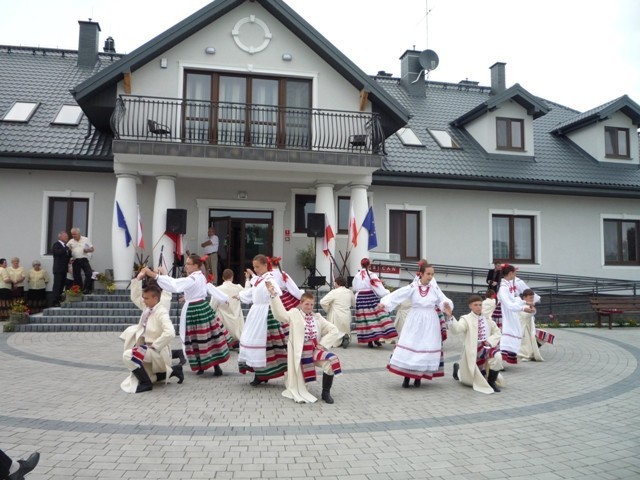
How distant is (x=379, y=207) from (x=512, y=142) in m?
6.19

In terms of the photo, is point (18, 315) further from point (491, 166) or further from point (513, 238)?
point (513, 238)

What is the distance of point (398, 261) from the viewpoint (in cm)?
1583

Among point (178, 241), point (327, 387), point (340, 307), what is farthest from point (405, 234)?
point (327, 387)

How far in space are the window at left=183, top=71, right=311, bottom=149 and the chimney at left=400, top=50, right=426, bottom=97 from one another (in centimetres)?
805

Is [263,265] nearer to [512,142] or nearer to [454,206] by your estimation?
[454,206]

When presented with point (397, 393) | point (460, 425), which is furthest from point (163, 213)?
point (460, 425)

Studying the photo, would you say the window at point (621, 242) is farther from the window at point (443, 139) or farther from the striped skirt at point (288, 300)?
the striped skirt at point (288, 300)

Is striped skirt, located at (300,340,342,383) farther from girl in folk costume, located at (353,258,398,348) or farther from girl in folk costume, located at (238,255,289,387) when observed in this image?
girl in folk costume, located at (353,258,398,348)

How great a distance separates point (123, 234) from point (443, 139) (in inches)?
466

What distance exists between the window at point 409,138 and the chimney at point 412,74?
4.07m

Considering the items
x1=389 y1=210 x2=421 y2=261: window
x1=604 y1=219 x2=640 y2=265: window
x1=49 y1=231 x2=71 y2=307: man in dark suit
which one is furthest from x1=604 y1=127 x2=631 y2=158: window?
x1=49 y1=231 x2=71 y2=307: man in dark suit

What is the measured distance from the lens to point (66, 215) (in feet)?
48.9

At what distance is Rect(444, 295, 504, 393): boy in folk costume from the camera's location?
7.08 m

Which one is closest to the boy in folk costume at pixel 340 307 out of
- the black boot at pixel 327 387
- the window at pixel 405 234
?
the black boot at pixel 327 387
